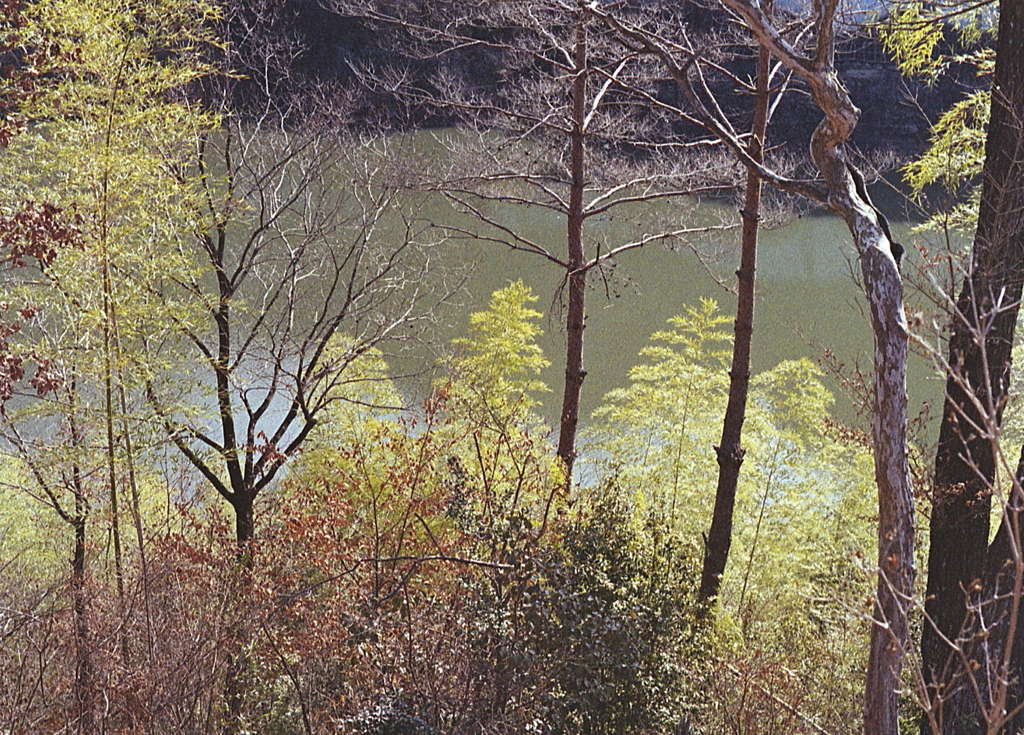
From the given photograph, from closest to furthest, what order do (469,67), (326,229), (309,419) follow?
1. (309,419)
2. (326,229)
3. (469,67)

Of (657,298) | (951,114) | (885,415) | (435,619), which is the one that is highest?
(657,298)

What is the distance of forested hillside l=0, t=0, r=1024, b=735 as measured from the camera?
4.93 meters

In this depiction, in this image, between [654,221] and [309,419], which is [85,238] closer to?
[309,419]

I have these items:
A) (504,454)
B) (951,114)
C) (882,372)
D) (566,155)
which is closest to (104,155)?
(504,454)

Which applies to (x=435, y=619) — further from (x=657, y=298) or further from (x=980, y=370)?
(x=657, y=298)

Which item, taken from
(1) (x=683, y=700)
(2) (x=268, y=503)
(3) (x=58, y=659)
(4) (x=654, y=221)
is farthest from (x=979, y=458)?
(2) (x=268, y=503)

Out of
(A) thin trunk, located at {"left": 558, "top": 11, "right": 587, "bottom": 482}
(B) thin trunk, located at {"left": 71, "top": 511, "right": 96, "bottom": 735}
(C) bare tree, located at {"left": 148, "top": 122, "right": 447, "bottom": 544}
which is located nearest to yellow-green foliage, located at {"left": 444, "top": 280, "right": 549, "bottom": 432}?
(C) bare tree, located at {"left": 148, "top": 122, "right": 447, "bottom": 544}

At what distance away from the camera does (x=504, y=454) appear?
29.1 feet

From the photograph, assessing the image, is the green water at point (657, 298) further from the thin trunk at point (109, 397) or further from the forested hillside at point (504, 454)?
the thin trunk at point (109, 397)

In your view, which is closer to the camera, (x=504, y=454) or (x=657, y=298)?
(x=504, y=454)

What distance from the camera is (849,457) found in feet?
41.7

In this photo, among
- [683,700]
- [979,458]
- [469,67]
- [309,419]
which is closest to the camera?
[979,458]

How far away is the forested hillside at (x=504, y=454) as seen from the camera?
493cm

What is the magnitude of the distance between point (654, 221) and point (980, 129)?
321 cm
